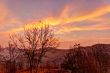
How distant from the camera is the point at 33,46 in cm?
4647

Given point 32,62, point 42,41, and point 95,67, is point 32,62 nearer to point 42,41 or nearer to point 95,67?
point 42,41

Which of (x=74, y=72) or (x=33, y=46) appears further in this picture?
(x=74, y=72)

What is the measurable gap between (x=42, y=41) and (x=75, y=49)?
15313mm

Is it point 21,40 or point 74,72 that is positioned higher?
point 21,40

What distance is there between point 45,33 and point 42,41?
5.29ft

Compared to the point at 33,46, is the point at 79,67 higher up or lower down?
lower down

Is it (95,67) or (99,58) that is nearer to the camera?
(95,67)

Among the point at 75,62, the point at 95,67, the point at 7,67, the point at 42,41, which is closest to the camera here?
the point at 95,67

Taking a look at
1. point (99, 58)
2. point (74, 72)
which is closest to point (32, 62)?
point (74, 72)

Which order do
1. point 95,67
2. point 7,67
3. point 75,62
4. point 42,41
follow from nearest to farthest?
point 95,67, point 42,41, point 75,62, point 7,67

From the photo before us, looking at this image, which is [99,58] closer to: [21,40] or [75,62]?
[75,62]

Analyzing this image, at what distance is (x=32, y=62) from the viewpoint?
46.9 meters

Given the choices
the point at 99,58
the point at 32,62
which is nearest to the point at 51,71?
the point at 32,62

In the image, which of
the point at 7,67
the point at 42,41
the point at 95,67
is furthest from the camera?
the point at 7,67
